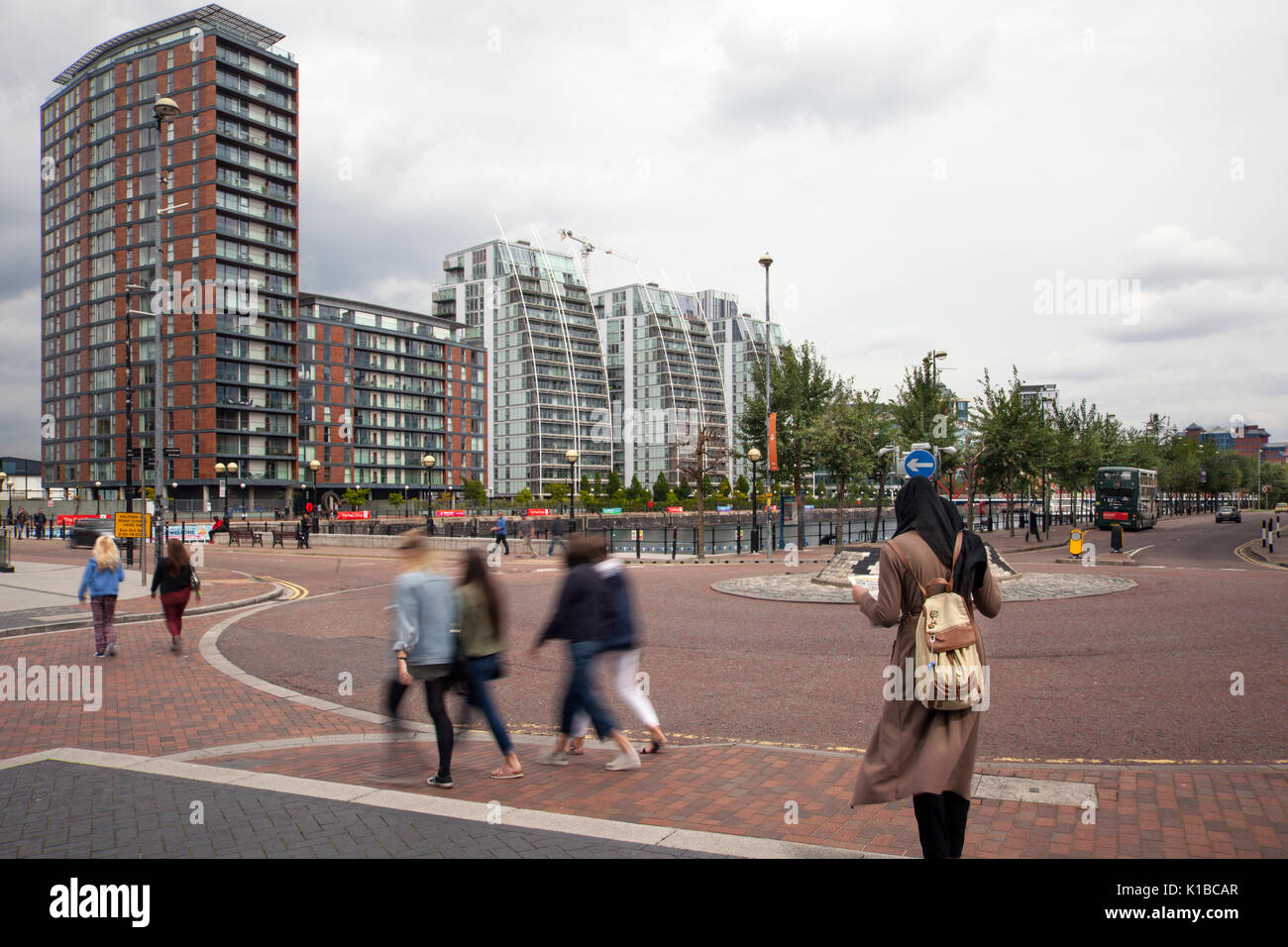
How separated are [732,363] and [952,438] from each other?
123m

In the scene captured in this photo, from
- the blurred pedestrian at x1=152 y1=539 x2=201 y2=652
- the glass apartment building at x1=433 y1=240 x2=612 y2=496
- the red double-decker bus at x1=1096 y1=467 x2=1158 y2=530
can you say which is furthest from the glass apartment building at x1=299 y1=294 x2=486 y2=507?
the blurred pedestrian at x1=152 y1=539 x2=201 y2=652

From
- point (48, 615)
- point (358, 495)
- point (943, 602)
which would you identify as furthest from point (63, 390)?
point (943, 602)

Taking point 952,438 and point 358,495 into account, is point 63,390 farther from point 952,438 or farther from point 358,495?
point 952,438

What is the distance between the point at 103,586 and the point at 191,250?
77.3 meters

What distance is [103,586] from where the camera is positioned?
10.4 meters

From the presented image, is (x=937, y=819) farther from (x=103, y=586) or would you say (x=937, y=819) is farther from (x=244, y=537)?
(x=244, y=537)

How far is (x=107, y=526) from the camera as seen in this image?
1566 inches

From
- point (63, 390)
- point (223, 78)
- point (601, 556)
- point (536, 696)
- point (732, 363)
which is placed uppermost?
point (223, 78)

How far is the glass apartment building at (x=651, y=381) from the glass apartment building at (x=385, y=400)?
120ft

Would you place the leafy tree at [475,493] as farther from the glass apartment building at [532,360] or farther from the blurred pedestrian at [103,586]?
the blurred pedestrian at [103,586]

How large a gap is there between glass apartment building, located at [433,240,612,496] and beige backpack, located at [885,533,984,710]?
11474 centimetres

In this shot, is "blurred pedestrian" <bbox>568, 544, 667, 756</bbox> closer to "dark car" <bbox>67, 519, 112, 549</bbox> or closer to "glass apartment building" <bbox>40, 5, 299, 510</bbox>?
"dark car" <bbox>67, 519, 112, 549</bbox>

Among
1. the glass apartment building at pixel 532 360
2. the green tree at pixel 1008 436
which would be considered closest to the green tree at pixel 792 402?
the green tree at pixel 1008 436
